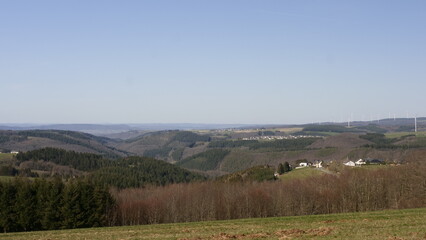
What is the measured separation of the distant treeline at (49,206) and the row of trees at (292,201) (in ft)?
28.5

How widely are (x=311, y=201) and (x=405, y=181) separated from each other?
16.2 meters

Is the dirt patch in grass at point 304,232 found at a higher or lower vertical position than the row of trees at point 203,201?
higher

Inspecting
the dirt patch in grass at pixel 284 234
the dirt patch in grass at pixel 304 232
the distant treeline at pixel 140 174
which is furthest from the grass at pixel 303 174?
the dirt patch in grass at pixel 284 234

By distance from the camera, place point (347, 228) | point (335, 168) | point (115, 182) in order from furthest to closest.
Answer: point (115, 182) < point (335, 168) < point (347, 228)

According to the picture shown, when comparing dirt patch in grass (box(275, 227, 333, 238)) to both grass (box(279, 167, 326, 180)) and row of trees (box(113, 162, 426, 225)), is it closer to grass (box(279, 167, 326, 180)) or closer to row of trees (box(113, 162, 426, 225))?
row of trees (box(113, 162, 426, 225))

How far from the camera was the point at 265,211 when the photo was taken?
7900cm

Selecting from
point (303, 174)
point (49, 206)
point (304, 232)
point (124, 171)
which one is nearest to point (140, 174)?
point (124, 171)

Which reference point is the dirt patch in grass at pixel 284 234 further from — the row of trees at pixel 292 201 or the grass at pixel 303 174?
the grass at pixel 303 174

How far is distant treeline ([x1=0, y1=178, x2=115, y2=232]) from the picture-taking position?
64.1 meters

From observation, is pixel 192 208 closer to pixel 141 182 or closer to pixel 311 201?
pixel 311 201

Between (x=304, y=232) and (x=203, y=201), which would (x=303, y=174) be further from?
(x=304, y=232)

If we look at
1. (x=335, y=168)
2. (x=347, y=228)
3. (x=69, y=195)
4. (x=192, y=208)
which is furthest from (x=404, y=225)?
(x=335, y=168)

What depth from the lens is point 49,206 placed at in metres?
64.9

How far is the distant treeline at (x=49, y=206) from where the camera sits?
64125 millimetres
